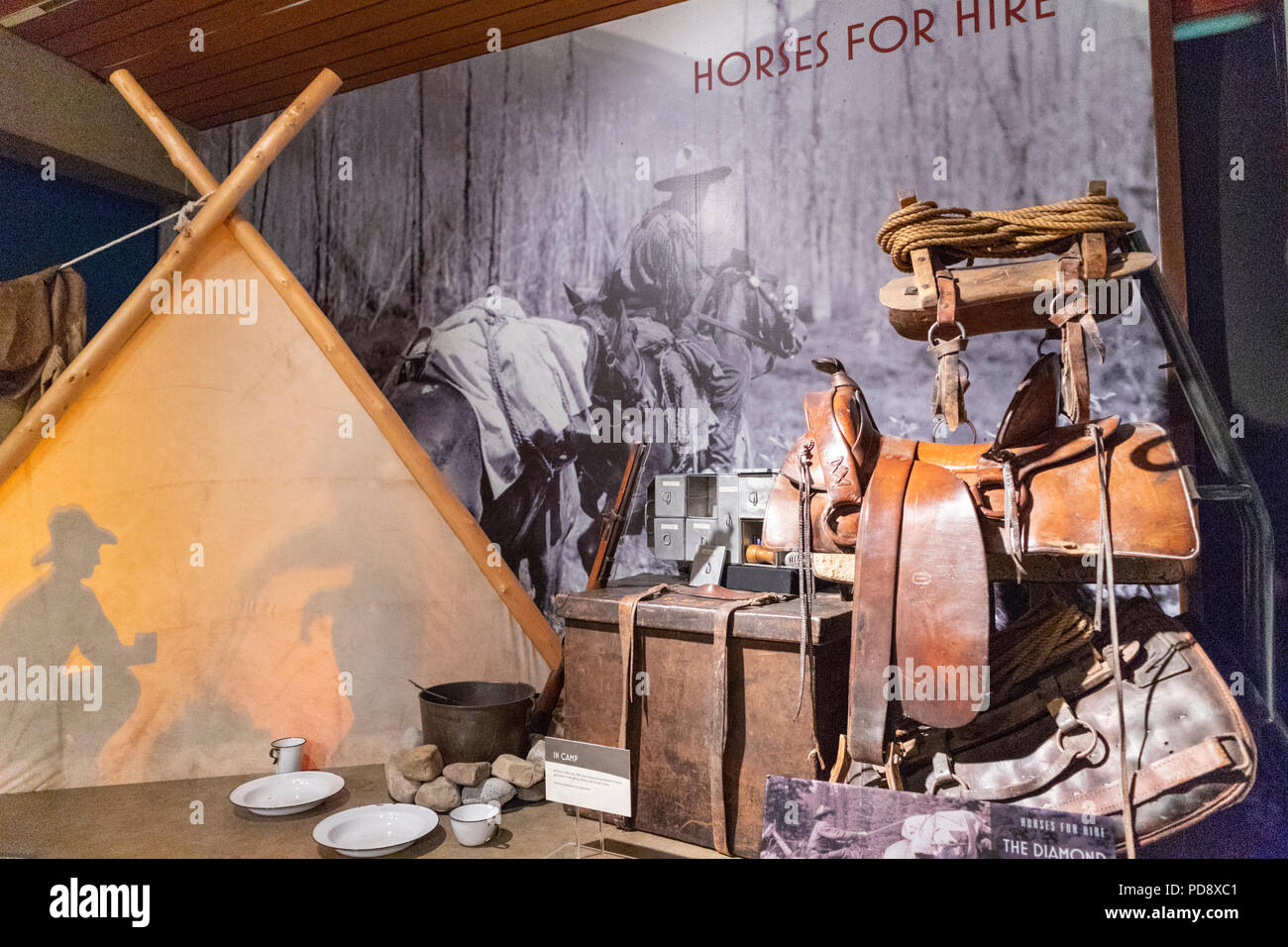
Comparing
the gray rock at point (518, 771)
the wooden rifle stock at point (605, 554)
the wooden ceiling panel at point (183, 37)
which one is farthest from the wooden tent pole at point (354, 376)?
the wooden ceiling panel at point (183, 37)

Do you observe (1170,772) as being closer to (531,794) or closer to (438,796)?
(531,794)

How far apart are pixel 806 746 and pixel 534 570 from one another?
5.55 feet

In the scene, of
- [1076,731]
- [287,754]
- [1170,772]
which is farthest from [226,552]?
[1170,772]

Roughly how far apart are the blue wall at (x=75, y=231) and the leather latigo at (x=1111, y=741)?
12.0 ft

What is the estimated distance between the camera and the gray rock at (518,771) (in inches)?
81.3

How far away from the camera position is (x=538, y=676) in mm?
2545

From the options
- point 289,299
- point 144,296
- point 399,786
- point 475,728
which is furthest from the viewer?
point 289,299

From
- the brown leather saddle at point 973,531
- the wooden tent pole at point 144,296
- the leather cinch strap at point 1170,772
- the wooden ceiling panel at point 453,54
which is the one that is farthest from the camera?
the wooden ceiling panel at point 453,54

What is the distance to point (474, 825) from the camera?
1.77 m

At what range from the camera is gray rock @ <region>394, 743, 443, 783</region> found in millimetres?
2047

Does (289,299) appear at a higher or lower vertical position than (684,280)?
lower

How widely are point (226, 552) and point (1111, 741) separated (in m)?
2.52

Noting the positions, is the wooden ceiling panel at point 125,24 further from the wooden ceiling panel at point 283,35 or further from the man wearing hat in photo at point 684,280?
the man wearing hat in photo at point 684,280

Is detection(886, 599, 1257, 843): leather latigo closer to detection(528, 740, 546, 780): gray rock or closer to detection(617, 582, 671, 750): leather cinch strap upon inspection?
detection(617, 582, 671, 750): leather cinch strap
